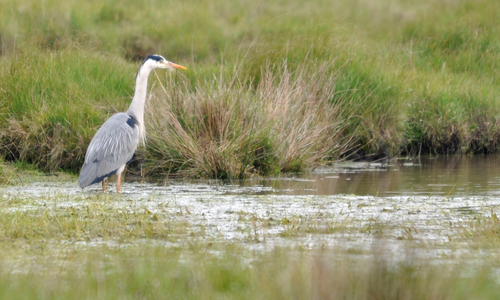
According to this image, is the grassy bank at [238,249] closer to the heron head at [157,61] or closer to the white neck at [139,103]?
the white neck at [139,103]

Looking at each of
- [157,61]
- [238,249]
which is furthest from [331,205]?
[157,61]

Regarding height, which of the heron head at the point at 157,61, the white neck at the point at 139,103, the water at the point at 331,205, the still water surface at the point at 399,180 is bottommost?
the still water surface at the point at 399,180

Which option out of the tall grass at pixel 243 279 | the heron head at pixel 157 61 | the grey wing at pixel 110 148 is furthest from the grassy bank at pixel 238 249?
the heron head at pixel 157 61

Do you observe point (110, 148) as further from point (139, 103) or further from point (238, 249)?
point (238, 249)

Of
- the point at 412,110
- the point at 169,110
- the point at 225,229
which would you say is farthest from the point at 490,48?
the point at 225,229

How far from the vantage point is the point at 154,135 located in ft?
30.4

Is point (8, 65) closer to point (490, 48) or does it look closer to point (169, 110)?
point (169, 110)

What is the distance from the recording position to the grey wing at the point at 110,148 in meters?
7.82

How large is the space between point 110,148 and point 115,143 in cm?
11

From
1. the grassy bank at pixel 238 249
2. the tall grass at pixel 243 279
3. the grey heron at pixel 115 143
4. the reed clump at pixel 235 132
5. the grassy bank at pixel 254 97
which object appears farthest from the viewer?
the grassy bank at pixel 254 97

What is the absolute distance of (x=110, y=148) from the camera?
26.5 feet

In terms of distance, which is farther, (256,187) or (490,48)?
(490,48)

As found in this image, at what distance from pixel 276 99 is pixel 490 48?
341 inches

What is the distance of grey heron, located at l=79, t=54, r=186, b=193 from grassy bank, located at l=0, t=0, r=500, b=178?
0.63 meters
